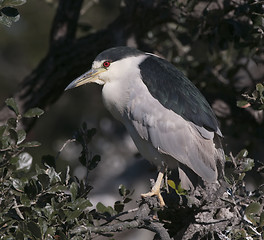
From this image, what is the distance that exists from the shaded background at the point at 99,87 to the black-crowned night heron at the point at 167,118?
0.50 metres

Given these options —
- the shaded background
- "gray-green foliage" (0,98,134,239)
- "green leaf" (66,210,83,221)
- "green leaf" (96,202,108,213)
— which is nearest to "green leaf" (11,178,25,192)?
"gray-green foliage" (0,98,134,239)

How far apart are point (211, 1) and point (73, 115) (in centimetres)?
376

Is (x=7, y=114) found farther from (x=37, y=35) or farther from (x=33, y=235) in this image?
(x=37, y=35)

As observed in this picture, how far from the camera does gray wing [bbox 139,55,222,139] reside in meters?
3.10

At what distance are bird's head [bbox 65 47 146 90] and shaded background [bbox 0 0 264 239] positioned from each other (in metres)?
0.44

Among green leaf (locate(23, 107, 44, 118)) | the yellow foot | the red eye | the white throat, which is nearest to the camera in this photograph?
green leaf (locate(23, 107, 44, 118))

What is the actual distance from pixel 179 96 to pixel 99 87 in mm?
3542

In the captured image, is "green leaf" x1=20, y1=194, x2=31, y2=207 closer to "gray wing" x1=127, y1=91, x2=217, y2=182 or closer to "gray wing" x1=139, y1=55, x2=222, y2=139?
"gray wing" x1=127, y1=91, x2=217, y2=182

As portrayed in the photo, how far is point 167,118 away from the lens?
10.6 feet

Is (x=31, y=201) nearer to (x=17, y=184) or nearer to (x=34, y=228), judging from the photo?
(x=17, y=184)

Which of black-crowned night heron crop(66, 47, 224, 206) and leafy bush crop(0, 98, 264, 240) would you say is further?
black-crowned night heron crop(66, 47, 224, 206)

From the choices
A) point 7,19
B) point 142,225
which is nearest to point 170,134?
point 142,225

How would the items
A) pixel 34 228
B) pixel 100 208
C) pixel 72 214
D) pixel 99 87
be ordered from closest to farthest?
1. pixel 34 228
2. pixel 72 214
3. pixel 100 208
4. pixel 99 87

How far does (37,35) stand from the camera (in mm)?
7027
